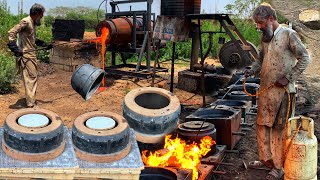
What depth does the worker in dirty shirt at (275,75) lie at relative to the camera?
4820 mm

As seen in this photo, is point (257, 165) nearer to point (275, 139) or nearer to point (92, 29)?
point (275, 139)

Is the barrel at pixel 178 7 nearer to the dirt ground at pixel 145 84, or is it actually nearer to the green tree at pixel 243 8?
the dirt ground at pixel 145 84

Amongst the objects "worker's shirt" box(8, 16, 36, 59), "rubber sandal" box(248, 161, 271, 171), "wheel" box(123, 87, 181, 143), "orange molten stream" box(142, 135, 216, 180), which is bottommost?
"rubber sandal" box(248, 161, 271, 171)

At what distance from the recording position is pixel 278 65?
491cm

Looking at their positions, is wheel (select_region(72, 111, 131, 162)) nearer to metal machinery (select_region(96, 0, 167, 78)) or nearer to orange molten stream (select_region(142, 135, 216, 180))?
orange molten stream (select_region(142, 135, 216, 180))

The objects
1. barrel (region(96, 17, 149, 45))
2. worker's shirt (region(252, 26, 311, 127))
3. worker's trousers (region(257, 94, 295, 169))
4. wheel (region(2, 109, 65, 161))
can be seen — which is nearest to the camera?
wheel (region(2, 109, 65, 161))

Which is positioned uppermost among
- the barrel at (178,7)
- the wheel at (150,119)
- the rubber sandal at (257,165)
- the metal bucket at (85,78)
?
the barrel at (178,7)

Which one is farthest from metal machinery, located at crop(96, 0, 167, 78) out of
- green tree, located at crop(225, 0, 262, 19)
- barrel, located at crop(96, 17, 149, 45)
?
green tree, located at crop(225, 0, 262, 19)

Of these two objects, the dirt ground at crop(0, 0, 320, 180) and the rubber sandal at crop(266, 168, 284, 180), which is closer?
the rubber sandal at crop(266, 168, 284, 180)

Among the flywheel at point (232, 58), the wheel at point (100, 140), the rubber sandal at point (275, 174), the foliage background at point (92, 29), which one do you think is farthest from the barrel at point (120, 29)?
the wheel at point (100, 140)

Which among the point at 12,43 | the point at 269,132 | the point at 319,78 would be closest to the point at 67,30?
the point at 12,43

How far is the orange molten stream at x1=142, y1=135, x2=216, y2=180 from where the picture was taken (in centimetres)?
478

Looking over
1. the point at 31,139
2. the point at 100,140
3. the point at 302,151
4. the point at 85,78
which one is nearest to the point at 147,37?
the point at 85,78

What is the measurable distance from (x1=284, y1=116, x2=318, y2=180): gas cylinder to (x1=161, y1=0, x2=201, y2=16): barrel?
5.67m
